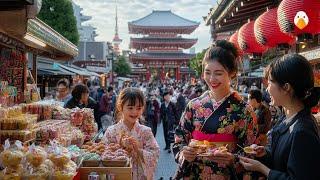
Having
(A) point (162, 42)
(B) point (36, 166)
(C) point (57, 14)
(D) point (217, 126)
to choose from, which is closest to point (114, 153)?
(B) point (36, 166)

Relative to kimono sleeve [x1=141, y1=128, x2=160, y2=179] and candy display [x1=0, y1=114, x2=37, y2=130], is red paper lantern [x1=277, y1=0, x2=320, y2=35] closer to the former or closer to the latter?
kimono sleeve [x1=141, y1=128, x2=160, y2=179]

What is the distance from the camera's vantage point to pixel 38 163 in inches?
147


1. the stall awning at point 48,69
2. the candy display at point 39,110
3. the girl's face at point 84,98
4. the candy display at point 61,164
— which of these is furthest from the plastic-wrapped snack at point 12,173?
the stall awning at point 48,69

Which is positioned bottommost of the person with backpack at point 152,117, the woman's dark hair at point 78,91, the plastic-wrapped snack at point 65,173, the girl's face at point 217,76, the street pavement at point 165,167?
the street pavement at point 165,167

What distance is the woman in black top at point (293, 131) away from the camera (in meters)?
2.46

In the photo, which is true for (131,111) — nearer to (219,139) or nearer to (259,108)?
(219,139)

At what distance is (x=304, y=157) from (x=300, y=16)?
13.1ft

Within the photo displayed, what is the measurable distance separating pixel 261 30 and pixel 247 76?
1567 centimetres

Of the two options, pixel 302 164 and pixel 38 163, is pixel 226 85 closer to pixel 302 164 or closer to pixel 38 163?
pixel 302 164

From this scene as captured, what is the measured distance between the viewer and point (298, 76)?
8.63 feet

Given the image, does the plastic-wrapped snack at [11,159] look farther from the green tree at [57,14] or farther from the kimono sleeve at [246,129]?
the green tree at [57,14]

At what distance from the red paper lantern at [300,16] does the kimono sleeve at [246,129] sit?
121 inches

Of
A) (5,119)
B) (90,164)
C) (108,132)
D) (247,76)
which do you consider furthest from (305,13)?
(247,76)

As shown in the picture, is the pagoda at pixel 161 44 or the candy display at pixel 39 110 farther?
the pagoda at pixel 161 44
